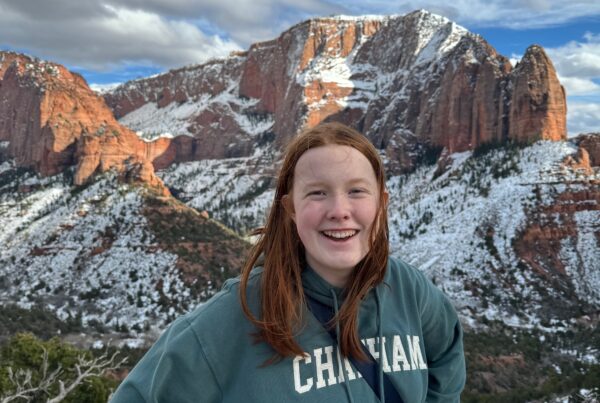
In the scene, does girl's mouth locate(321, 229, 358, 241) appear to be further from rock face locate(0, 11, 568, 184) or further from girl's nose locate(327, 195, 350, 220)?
rock face locate(0, 11, 568, 184)

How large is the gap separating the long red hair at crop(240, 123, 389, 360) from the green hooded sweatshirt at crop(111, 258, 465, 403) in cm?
6

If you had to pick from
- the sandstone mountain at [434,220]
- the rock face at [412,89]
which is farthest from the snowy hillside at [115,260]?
the rock face at [412,89]

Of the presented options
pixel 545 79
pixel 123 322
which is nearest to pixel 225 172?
pixel 545 79

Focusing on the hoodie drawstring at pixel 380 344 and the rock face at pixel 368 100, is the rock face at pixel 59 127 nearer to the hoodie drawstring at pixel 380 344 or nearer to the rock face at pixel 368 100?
the rock face at pixel 368 100

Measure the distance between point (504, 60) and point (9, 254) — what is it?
97849 millimetres

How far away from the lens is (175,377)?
2.42 m

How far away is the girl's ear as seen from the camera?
2.93 m

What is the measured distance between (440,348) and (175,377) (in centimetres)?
176

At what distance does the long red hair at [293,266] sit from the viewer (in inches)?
101

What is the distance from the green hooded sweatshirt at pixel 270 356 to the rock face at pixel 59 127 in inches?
2852

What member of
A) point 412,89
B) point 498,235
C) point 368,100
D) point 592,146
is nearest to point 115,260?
point 498,235

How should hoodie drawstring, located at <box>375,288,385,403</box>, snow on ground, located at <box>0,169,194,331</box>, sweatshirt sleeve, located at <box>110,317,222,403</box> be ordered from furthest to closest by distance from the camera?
snow on ground, located at <box>0,169,194,331</box>, hoodie drawstring, located at <box>375,288,385,403</box>, sweatshirt sleeve, located at <box>110,317,222,403</box>

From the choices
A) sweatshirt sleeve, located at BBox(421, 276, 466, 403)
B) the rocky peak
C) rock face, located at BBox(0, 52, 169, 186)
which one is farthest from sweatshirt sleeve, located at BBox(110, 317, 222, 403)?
the rocky peak

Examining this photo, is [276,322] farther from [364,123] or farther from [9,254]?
[364,123]
